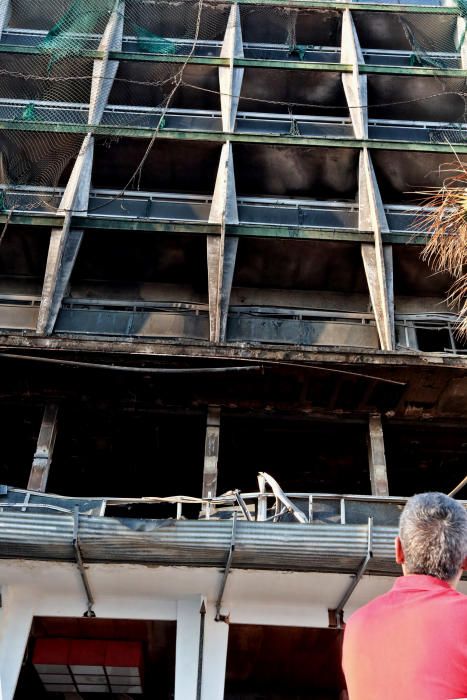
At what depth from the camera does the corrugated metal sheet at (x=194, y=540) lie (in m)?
8.12

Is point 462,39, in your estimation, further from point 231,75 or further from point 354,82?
point 231,75

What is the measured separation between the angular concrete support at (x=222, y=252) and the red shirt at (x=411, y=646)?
1167 centimetres

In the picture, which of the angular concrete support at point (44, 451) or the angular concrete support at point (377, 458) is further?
the angular concrete support at point (377, 458)

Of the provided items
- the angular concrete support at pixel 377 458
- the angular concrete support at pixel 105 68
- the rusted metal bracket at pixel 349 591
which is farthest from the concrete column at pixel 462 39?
the rusted metal bracket at pixel 349 591

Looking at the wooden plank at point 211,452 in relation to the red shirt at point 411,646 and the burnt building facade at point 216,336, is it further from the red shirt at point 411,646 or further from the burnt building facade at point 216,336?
the red shirt at point 411,646

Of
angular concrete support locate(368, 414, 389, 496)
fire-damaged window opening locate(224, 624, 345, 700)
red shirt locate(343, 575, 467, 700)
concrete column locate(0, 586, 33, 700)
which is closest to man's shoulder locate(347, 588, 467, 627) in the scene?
red shirt locate(343, 575, 467, 700)

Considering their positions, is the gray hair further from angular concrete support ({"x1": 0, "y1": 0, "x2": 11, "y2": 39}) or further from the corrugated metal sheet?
angular concrete support ({"x1": 0, "y1": 0, "x2": 11, "y2": 39})

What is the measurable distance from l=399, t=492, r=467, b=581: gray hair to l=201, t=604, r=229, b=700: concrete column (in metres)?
6.28

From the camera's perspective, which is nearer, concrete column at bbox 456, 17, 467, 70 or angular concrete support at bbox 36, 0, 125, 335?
angular concrete support at bbox 36, 0, 125, 335

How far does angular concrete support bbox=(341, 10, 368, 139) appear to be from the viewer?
18906 mm

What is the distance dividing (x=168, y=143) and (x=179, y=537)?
493 inches

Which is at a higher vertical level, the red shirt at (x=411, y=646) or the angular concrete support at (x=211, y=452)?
the angular concrete support at (x=211, y=452)

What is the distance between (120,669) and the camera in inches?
361

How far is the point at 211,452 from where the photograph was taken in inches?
533
